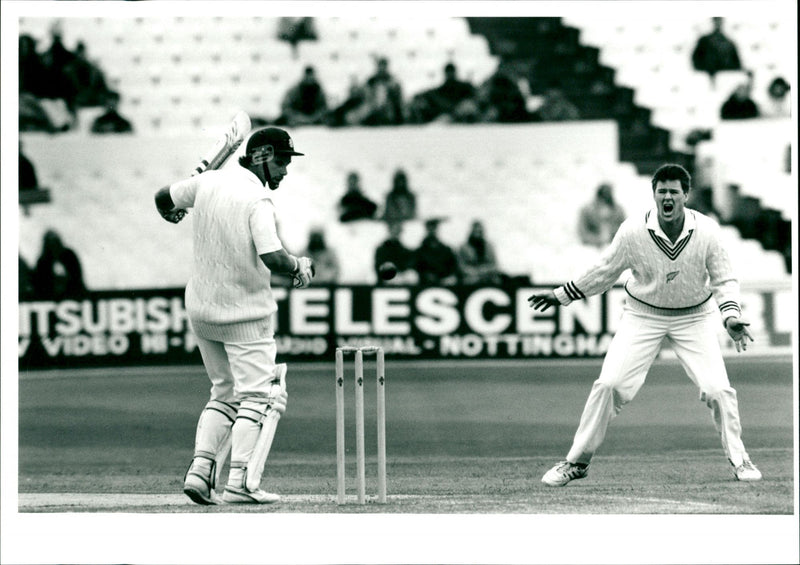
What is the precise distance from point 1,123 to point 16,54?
0.38 meters

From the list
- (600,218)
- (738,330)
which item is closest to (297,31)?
(600,218)

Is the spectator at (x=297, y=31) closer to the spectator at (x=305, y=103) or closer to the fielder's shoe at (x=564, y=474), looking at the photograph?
the spectator at (x=305, y=103)

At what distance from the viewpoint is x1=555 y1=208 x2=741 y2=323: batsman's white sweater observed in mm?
6488

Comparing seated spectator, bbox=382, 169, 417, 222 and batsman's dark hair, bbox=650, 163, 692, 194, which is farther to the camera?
seated spectator, bbox=382, 169, 417, 222

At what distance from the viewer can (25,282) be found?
32.4 feet

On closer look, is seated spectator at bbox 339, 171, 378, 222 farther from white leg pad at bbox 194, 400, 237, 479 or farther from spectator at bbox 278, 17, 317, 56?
white leg pad at bbox 194, 400, 237, 479

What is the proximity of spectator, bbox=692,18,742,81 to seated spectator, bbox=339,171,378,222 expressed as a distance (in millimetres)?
2865

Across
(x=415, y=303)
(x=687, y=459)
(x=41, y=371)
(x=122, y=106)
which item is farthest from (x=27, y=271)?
(x=687, y=459)

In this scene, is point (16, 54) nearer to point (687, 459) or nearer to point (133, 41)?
point (133, 41)

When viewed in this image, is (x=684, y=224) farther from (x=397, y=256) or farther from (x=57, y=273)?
(x=57, y=273)

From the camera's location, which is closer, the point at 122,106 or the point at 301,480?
the point at 301,480

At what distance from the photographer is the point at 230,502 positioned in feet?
20.4

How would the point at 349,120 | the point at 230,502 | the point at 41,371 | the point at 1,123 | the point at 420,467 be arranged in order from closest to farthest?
1. the point at 230,502
2. the point at 1,123
3. the point at 420,467
4. the point at 41,371
5. the point at 349,120

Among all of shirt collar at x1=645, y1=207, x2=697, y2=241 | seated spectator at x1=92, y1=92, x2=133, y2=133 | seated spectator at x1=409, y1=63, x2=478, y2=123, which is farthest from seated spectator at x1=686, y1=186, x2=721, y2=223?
seated spectator at x1=92, y1=92, x2=133, y2=133
